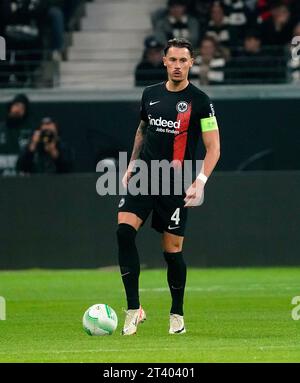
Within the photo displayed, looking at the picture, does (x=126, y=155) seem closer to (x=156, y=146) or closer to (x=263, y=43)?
(x=263, y=43)

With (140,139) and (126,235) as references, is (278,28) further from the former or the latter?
(126,235)

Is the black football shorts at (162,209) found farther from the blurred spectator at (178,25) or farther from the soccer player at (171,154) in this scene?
the blurred spectator at (178,25)

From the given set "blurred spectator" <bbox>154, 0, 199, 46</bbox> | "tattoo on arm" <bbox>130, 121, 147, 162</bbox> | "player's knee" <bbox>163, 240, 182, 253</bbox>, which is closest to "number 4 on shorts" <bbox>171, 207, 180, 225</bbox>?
"player's knee" <bbox>163, 240, 182, 253</bbox>

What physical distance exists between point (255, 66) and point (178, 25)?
227 cm

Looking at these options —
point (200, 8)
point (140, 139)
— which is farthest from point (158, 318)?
point (200, 8)

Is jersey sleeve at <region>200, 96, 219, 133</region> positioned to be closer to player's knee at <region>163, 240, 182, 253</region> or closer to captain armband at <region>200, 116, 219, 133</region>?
captain armband at <region>200, 116, 219, 133</region>

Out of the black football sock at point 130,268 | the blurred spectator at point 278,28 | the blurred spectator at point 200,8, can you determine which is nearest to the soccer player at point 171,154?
the black football sock at point 130,268

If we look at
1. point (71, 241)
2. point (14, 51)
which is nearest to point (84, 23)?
point (14, 51)

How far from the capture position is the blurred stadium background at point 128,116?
20.4 metres

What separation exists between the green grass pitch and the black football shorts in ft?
3.04

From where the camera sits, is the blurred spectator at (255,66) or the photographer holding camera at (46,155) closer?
the photographer holding camera at (46,155)

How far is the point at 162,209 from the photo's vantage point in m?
11.4

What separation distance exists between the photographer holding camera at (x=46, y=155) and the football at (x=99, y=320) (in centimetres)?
982
